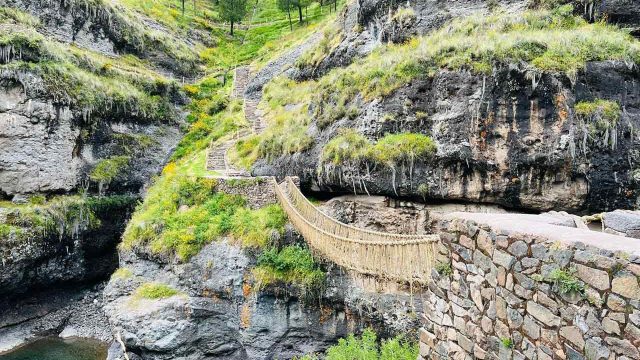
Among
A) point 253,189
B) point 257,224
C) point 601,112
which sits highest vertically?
point 601,112

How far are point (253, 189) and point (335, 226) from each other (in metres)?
5.24

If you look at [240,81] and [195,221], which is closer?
[195,221]

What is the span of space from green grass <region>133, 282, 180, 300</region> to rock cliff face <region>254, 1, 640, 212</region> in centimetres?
705

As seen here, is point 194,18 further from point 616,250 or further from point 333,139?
point 616,250

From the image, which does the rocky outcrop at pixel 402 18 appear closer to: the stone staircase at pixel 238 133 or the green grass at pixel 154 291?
the stone staircase at pixel 238 133

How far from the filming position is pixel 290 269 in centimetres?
1295

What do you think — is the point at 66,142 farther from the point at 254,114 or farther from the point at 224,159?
the point at 254,114

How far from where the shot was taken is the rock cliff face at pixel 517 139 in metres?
9.85

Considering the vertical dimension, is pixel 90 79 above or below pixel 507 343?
above

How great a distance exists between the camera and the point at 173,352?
12.9 meters

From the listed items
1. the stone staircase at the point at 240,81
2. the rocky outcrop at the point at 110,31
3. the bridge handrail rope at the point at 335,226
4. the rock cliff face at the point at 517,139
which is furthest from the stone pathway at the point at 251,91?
the rock cliff face at the point at 517,139

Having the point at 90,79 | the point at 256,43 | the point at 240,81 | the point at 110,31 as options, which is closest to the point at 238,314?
the point at 90,79

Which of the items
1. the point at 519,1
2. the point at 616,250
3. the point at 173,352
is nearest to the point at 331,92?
the point at 519,1

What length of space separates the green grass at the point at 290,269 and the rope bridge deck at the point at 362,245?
618mm
